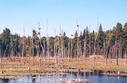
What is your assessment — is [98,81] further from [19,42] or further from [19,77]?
[19,42]

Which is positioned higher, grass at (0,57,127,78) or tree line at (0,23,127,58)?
tree line at (0,23,127,58)

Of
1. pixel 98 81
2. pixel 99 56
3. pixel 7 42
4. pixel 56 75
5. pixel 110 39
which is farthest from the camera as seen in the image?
pixel 7 42

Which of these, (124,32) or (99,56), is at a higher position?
(124,32)

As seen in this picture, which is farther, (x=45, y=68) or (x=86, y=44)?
(x=86, y=44)

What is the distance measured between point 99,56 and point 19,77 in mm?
65066

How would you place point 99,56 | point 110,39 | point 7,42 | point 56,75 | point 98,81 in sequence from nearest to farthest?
point 98,81 → point 56,75 → point 99,56 → point 110,39 → point 7,42

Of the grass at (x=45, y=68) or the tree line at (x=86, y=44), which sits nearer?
the grass at (x=45, y=68)

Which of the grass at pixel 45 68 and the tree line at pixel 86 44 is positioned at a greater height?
the tree line at pixel 86 44

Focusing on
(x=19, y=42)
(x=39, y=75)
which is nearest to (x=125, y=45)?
(x=19, y=42)

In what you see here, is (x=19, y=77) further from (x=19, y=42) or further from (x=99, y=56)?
(x=19, y=42)

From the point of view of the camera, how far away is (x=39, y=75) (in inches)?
2616

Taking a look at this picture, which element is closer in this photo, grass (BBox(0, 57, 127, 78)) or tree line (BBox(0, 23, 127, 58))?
grass (BBox(0, 57, 127, 78))

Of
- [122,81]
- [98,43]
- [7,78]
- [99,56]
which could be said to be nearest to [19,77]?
[7,78]

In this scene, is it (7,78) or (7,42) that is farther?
(7,42)
